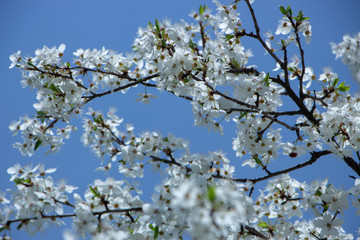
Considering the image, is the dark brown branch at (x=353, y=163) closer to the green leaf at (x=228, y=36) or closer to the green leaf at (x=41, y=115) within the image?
the green leaf at (x=228, y=36)

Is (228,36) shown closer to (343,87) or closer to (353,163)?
(343,87)

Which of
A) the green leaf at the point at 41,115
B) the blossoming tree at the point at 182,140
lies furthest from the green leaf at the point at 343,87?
the green leaf at the point at 41,115

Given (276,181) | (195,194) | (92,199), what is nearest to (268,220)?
(276,181)

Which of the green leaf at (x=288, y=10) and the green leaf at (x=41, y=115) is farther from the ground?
the green leaf at (x=288, y=10)

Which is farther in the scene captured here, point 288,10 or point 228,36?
point 228,36

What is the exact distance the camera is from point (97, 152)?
3982mm

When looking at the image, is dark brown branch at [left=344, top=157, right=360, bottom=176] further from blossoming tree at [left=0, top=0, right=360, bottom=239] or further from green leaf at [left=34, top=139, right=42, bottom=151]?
green leaf at [left=34, top=139, right=42, bottom=151]

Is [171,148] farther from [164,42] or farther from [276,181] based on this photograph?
[276,181]

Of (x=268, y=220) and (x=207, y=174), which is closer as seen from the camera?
(x=207, y=174)

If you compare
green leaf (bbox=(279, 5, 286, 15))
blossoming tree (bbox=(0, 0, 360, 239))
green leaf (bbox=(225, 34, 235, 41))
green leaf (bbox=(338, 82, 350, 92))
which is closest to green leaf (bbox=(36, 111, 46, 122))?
blossoming tree (bbox=(0, 0, 360, 239))

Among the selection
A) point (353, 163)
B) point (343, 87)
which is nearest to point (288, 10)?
point (343, 87)

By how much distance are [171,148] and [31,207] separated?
60.3 inches

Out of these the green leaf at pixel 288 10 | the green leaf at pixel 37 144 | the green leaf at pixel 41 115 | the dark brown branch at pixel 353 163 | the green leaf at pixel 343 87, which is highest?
the green leaf at pixel 288 10

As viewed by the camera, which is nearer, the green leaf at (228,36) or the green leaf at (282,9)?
the green leaf at (282,9)
